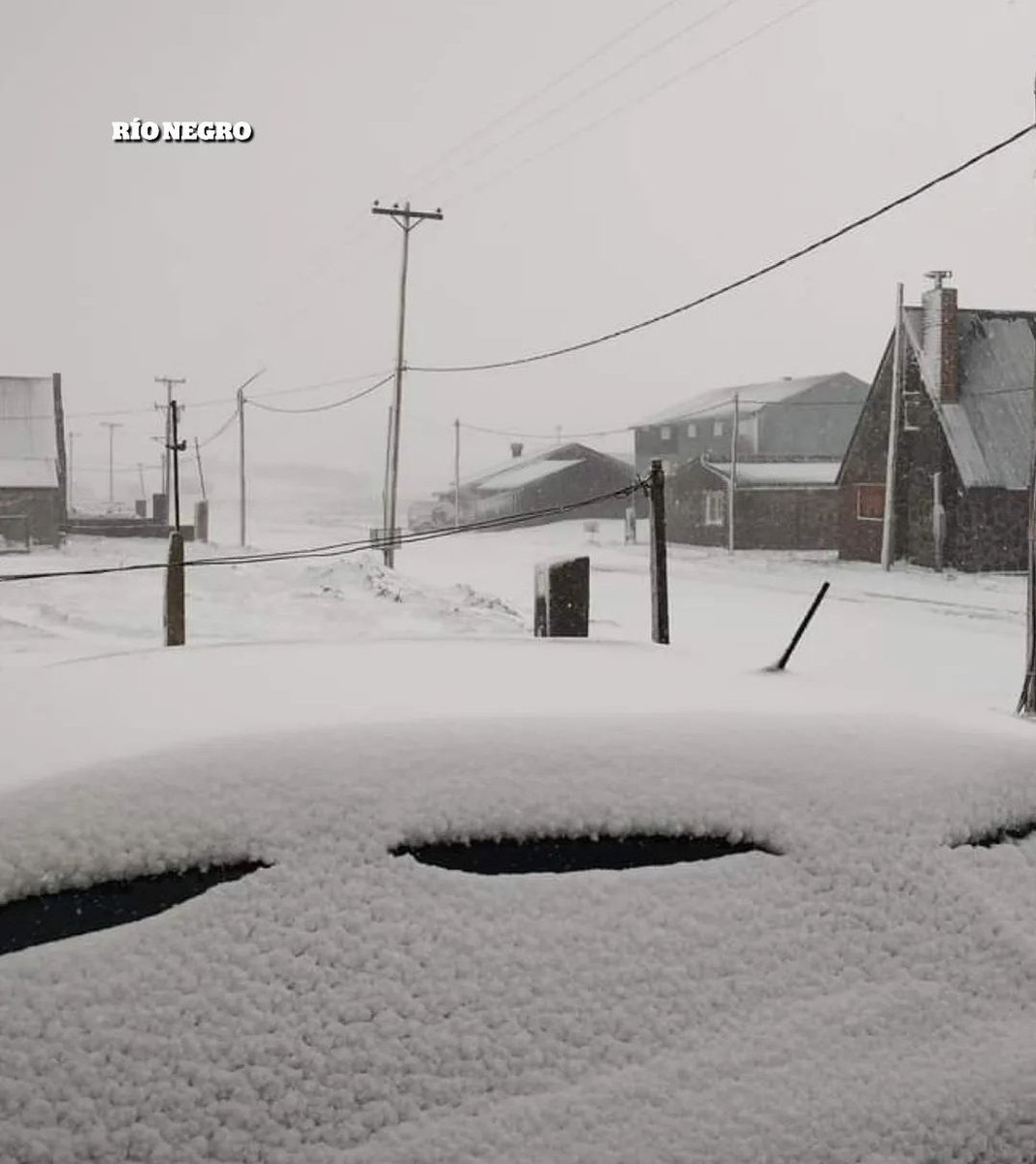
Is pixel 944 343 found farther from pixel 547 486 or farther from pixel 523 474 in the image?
pixel 523 474

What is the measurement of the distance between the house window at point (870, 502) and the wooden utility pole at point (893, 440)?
30.5 inches

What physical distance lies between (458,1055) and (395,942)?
13cm

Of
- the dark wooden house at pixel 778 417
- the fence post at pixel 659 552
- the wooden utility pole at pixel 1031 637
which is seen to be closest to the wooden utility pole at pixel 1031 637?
the wooden utility pole at pixel 1031 637

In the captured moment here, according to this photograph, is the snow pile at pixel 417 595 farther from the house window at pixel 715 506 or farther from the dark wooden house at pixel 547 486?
the dark wooden house at pixel 547 486

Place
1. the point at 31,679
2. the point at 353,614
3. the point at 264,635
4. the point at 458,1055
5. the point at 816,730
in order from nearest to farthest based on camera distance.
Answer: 1. the point at 458,1055
2. the point at 816,730
3. the point at 31,679
4. the point at 264,635
5. the point at 353,614

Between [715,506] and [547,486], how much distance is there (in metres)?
10.5

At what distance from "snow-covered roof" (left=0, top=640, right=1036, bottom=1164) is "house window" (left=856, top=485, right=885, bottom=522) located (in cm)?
→ 1847

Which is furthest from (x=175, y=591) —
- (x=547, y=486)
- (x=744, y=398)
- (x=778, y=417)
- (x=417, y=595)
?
(x=744, y=398)

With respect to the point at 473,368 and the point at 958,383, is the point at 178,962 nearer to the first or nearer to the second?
the point at 473,368

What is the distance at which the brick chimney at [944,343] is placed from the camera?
17702 mm

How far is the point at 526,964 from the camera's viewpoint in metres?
1.21

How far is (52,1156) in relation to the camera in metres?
1.04

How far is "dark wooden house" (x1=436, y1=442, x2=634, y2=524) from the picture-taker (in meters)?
35.5

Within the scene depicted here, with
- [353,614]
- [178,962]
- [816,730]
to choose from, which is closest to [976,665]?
[353,614]
